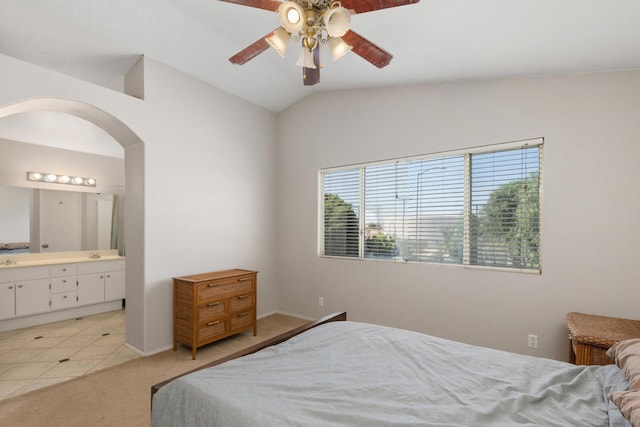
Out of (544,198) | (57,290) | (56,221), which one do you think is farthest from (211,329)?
(544,198)

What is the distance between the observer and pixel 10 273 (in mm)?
3793

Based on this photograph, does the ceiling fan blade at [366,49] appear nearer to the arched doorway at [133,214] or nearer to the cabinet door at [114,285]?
the arched doorway at [133,214]

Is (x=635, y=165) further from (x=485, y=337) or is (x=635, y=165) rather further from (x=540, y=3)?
(x=485, y=337)

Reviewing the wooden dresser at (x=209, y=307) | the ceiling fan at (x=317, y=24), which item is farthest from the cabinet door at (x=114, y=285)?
the ceiling fan at (x=317, y=24)

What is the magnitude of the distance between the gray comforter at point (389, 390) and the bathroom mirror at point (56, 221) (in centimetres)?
450

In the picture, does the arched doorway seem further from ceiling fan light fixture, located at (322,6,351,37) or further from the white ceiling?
ceiling fan light fixture, located at (322,6,351,37)

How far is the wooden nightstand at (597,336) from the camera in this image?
2002mm

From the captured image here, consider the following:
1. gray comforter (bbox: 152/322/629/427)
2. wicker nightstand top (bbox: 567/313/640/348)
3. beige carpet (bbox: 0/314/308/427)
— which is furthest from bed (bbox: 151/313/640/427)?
beige carpet (bbox: 0/314/308/427)

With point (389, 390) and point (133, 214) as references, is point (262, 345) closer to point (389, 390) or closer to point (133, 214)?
point (389, 390)

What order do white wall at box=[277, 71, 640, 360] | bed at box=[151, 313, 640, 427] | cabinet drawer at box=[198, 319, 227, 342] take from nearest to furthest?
bed at box=[151, 313, 640, 427], white wall at box=[277, 71, 640, 360], cabinet drawer at box=[198, 319, 227, 342]

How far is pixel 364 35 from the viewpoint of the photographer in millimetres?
2561

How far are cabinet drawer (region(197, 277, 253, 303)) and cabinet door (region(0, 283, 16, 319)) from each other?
8.62 ft

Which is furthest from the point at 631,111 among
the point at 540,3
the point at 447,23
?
the point at 447,23

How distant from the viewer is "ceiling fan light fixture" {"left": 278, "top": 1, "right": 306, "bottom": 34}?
1684mm
